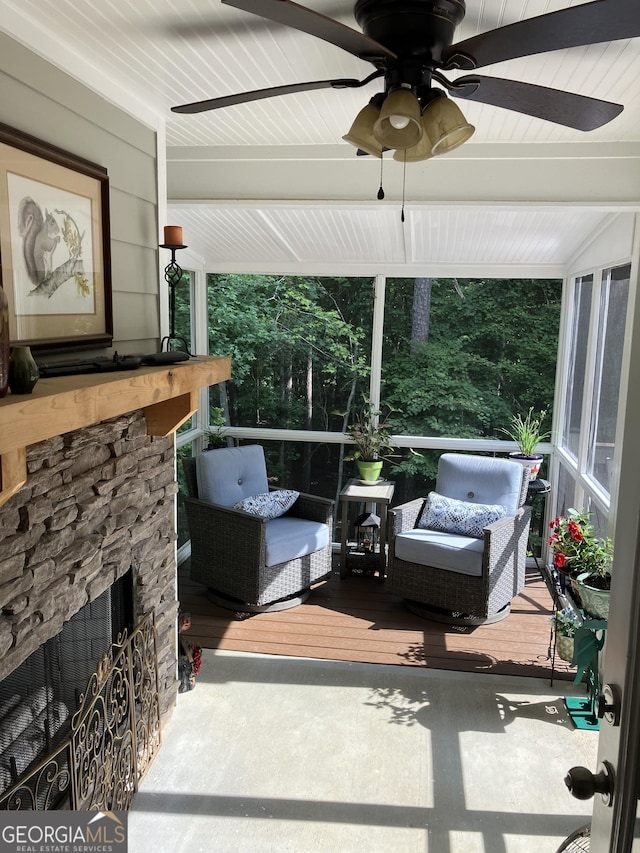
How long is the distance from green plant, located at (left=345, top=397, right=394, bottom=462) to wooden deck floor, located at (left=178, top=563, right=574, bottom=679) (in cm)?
103

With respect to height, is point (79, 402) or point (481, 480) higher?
point (79, 402)

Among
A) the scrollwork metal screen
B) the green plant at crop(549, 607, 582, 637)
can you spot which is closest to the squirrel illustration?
the scrollwork metal screen

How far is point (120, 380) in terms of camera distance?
176cm

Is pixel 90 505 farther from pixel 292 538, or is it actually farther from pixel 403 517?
pixel 403 517

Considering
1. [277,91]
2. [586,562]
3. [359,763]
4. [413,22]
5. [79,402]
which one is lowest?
[359,763]

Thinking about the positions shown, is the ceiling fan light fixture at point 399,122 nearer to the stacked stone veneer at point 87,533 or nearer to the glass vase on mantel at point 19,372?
the glass vase on mantel at point 19,372

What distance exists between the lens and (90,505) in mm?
2160

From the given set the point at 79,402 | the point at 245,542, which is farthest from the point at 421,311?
the point at 79,402

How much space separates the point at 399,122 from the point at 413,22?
0.22 m

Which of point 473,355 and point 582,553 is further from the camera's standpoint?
point 473,355

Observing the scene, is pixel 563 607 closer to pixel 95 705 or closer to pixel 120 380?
pixel 95 705

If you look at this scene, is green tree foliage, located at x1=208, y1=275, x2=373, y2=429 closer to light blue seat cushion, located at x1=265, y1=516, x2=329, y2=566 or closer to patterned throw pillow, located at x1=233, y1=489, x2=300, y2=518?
patterned throw pillow, located at x1=233, y1=489, x2=300, y2=518

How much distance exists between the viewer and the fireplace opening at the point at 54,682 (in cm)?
192

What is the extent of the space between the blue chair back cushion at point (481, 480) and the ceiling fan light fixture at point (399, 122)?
3.15 meters
